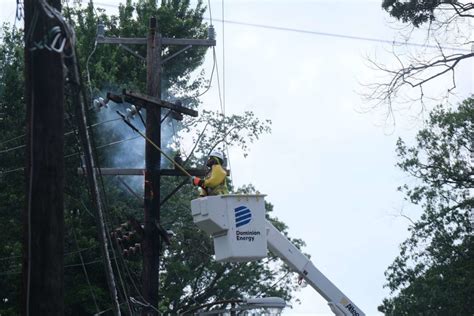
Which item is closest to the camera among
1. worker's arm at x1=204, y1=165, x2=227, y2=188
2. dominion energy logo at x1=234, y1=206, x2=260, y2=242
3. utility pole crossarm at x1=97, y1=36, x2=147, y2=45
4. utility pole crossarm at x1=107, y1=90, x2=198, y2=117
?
dominion energy logo at x1=234, y1=206, x2=260, y2=242

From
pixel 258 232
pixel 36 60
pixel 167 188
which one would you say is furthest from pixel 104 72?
pixel 36 60

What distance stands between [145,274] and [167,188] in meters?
13.6

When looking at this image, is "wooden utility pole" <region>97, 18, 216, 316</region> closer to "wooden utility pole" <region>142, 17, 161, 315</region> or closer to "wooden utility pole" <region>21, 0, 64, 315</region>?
"wooden utility pole" <region>142, 17, 161, 315</region>

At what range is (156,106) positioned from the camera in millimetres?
20047

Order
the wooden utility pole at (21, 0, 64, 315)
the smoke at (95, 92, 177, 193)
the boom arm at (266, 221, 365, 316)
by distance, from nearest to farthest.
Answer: the wooden utility pole at (21, 0, 64, 315), the boom arm at (266, 221, 365, 316), the smoke at (95, 92, 177, 193)

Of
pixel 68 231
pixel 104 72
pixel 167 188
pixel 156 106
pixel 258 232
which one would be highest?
pixel 104 72

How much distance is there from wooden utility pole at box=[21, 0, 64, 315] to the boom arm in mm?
5306

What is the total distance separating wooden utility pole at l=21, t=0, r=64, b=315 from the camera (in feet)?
35.4

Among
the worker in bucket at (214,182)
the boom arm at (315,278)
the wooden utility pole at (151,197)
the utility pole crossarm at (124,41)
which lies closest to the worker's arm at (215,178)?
the worker in bucket at (214,182)

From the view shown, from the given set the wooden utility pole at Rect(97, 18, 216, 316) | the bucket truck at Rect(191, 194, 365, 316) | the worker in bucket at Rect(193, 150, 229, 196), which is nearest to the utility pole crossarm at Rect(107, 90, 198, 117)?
the wooden utility pole at Rect(97, 18, 216, 316)

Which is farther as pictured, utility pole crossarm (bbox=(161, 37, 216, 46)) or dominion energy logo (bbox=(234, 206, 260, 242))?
utility pole crossarm (bbox=(161, 37, 216, 46))

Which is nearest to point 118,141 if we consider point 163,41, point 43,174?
point 163,41

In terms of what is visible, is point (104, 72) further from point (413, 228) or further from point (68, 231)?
point (413, 228)

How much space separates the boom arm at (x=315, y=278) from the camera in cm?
1590
